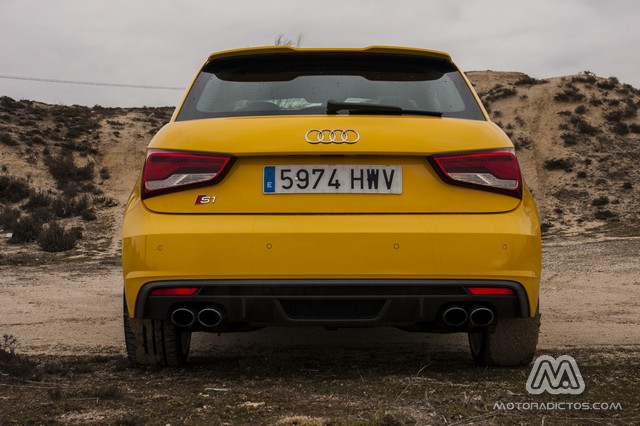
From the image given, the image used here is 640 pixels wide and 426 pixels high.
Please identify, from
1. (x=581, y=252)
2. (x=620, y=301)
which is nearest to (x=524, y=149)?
(x=581, y=252)

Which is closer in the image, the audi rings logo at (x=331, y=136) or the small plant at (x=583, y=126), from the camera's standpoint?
the audi rings logo at (x=331, y=136)

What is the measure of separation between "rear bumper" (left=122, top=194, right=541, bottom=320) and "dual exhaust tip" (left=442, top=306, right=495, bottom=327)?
0.06 m

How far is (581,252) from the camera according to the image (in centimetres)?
1265

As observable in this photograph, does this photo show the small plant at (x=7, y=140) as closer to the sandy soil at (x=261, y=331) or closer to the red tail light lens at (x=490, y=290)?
the sandy soil at (x=261, y=331)

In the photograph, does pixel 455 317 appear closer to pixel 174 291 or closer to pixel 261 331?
pixel 174 291

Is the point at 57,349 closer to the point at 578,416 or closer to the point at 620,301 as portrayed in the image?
the point at 578,416

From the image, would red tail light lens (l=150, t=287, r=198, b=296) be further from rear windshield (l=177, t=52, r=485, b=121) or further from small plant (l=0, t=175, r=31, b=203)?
small plant (l=0, t=175, r=31, b=203)

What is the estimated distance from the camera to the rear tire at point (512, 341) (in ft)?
12.1

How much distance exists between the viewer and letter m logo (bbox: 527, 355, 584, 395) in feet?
10.9

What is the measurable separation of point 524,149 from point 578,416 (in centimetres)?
3303

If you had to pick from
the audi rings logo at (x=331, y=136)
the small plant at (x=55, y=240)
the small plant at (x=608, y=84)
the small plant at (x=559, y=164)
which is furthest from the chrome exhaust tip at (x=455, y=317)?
the small plant at (x=608, y=84)

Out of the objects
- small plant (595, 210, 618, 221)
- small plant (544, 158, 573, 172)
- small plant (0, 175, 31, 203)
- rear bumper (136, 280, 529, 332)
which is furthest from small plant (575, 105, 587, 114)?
rear bumper (136, 280, 529, 332)

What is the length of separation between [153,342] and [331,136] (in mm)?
1410

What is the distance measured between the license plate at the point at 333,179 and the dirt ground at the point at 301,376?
885mm
